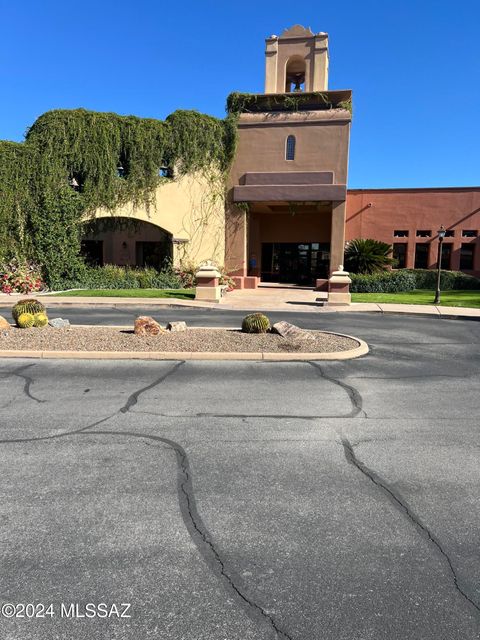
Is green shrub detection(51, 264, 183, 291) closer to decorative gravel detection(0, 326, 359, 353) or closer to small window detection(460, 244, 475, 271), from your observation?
decorative gravel detection(0, 326, 359, 353)

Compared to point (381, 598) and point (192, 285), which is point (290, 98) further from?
point (381, 598)

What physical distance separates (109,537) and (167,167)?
1007 inches

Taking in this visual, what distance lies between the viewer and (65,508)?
372 cm

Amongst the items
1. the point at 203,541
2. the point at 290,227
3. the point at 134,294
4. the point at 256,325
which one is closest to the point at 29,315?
the point at 256,325

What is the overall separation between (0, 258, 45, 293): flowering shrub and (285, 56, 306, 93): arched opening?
65.1ft

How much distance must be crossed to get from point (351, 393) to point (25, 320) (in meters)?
8.15

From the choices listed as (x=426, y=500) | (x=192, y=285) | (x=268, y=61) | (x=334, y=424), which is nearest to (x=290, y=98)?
(x=268, y=61)

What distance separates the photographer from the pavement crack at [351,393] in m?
6.23

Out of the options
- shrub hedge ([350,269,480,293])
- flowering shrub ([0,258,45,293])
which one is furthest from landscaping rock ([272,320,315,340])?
flowering shrub ([0,258,45,293])

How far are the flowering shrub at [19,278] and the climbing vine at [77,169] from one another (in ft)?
2.11

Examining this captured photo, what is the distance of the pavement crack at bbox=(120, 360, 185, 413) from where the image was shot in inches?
247

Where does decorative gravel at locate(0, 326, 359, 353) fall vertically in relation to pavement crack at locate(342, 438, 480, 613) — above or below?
above

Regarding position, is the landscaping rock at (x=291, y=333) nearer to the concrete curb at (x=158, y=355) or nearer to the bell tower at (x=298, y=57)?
the concrete curb at (x=158, y=355)

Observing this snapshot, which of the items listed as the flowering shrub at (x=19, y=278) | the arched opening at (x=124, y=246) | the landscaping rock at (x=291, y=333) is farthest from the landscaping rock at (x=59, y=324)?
the arched opening at (x=124, y=246)
